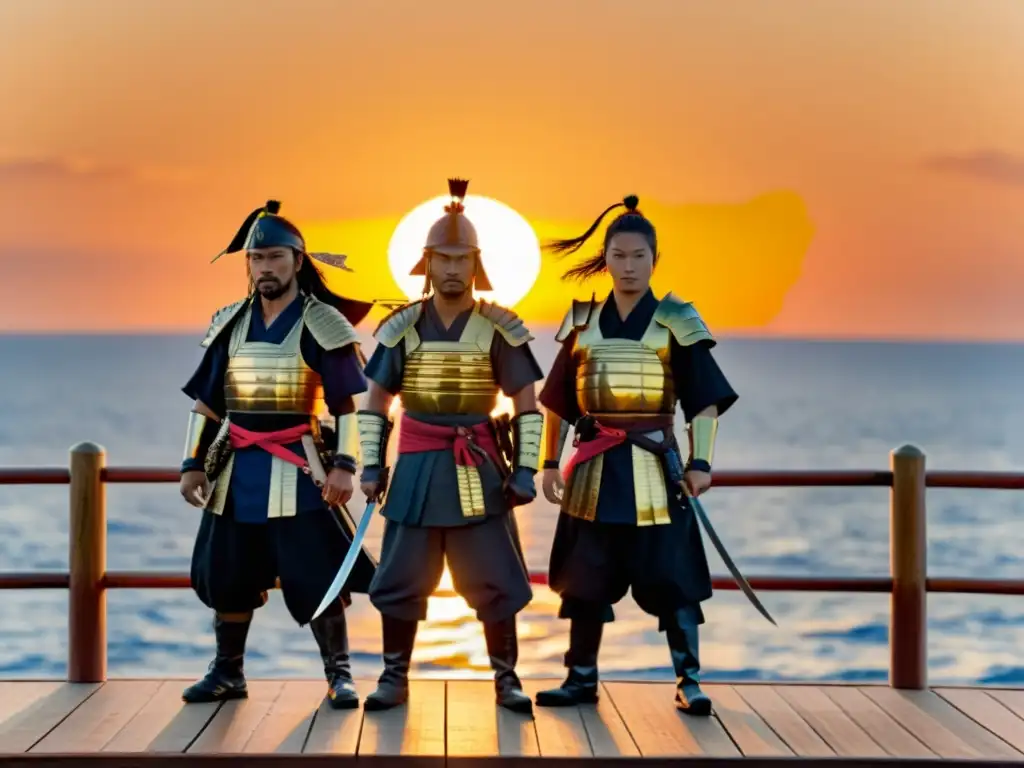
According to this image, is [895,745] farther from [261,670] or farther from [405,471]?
[261,670]

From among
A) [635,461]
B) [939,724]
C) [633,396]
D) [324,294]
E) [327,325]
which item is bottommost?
[939,724]

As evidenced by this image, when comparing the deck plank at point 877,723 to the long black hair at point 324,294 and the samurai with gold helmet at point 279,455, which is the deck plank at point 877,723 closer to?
the samurai with gold helmet at point 279,455

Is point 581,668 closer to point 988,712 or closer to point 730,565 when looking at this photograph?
point 730,565

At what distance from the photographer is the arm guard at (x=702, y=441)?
180 inches

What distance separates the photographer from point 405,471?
4.59 meters

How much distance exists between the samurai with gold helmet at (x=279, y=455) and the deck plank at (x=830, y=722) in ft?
4.79

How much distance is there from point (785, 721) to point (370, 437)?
5.22ft

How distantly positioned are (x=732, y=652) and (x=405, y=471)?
10.0 m

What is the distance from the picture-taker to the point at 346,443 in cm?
457

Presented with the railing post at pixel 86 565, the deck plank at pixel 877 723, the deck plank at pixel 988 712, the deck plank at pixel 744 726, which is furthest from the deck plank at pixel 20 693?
the deck plank at pixel 988 712

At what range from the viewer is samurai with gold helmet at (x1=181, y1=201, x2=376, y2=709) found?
4590 millimetres

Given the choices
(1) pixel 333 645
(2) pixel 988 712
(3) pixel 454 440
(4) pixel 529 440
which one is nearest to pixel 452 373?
(3) pixel 454 440

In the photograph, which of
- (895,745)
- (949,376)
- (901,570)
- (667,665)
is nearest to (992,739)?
(895,745)

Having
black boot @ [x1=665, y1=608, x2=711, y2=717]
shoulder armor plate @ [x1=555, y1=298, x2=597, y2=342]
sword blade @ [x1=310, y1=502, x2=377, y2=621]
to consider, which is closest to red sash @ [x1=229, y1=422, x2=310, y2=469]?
sword blade @ [x1=310, y1=502, x2=377, y2=621]
